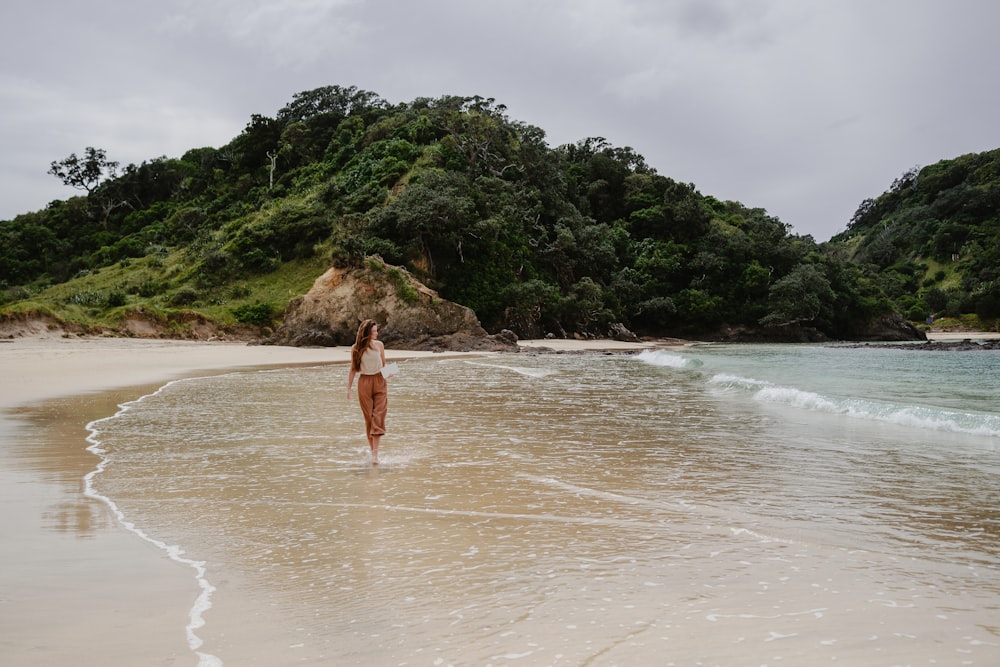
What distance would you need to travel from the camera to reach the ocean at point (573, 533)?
10.4 ft

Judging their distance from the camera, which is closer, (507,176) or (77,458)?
(77,458)

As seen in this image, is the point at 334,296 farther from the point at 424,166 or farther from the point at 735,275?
the point at 735,275

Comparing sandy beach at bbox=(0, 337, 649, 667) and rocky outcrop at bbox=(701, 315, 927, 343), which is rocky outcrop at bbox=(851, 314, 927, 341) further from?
sandy beach at bbox=(0, 337, 649, 667)

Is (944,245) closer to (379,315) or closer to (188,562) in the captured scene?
(379,315)

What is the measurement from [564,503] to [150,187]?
7908 centimetres

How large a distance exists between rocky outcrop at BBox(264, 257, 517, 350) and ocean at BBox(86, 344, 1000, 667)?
2412 centimetres

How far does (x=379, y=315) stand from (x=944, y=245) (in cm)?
7852

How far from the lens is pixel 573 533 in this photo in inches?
195

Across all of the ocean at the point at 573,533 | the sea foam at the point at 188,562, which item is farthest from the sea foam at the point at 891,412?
the sea foam at the point at 188,562

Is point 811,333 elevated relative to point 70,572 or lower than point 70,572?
elevated

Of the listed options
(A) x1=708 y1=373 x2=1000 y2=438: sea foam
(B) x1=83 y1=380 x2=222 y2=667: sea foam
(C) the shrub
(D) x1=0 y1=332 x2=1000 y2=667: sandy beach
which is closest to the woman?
(B) x1=83 y1=380 x2=222 y2=667: sea foam

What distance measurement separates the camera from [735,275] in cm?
5716

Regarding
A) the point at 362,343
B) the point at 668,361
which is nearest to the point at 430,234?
the point at 668,361

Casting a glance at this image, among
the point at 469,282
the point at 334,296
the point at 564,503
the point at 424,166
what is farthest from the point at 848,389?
the point at 424,166
